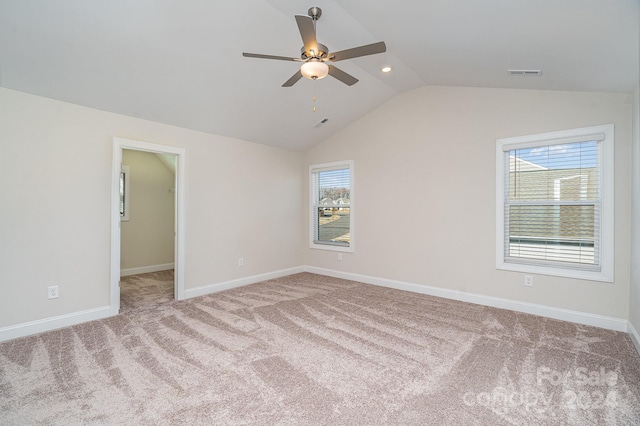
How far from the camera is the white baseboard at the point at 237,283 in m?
A: 4.34

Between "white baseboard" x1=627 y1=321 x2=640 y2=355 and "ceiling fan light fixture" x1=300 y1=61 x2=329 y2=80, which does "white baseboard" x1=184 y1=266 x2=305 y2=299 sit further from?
"white baseboard" x1=627 y1=321 x2=640 y2=355

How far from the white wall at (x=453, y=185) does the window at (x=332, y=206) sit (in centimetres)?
21

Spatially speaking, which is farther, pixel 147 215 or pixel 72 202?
pixel 147 215

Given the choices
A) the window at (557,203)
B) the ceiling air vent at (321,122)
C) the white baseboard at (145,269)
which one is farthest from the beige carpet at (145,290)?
the window at (557,203)

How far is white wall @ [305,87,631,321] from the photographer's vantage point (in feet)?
10.5

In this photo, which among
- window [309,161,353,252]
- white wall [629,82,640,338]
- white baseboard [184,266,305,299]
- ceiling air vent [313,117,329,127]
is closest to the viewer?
white wall [629,82,640,338]

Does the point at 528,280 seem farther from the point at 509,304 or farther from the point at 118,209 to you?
the point at 118,209

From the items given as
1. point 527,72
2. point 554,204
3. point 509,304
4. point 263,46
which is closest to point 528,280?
point 509,304

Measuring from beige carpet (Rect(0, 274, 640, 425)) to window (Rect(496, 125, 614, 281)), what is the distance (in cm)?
71

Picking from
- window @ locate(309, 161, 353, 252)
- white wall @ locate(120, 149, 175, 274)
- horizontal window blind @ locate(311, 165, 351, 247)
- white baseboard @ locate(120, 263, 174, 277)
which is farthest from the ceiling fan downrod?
white baseboard @ locate(120, 263, 174, 277)

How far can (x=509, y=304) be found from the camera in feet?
12.3

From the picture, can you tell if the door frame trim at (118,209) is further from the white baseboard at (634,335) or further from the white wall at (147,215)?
Answer: the white baseboard at (634,335)

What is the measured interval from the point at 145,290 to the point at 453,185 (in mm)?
4911

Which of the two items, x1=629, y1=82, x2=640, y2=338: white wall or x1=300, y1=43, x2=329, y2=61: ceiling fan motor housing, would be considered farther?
x1=629, y1=82, x2=640, y2=338: white wall
